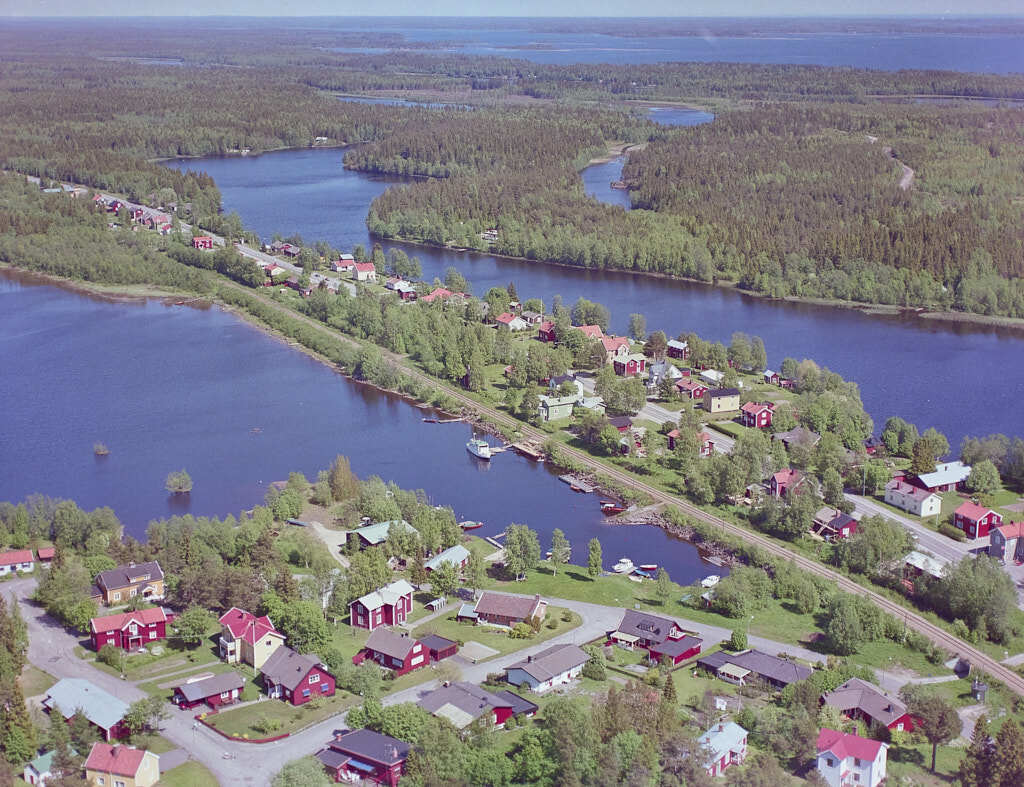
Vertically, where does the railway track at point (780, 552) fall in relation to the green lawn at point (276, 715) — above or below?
below

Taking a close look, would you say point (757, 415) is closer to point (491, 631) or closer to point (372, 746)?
point (491, 631)

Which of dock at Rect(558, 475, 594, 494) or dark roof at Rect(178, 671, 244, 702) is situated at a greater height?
dark roof at Rect(178, 671, 244, 702)

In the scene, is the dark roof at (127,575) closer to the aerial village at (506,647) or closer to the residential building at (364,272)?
the aerial village at (506,647)

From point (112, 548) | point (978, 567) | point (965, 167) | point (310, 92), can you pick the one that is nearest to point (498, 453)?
point (112, 548)

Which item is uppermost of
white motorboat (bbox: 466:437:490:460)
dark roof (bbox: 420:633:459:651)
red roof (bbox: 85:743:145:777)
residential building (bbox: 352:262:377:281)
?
residential building (bbox: 352:262:377:281)

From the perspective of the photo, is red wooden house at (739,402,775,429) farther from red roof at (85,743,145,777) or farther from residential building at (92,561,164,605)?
red roof at (85,743,145,777)

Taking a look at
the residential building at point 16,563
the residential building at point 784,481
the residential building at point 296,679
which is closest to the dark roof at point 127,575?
the residential building at point 16,563

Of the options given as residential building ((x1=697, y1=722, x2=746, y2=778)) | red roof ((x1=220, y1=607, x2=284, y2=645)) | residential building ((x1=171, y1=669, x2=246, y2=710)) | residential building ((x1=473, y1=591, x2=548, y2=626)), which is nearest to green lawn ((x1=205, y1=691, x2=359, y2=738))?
residential building ((x1=171, y1=669, x2=246, y2=710))
